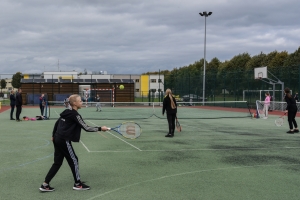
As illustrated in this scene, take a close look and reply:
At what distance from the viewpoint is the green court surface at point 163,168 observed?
633 centimetres

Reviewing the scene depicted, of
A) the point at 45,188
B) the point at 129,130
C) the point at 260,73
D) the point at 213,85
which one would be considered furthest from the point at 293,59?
the point at 45,188

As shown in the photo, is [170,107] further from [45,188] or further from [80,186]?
[45,188]

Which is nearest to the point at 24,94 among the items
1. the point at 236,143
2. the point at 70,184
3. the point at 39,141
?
the point at 39,141

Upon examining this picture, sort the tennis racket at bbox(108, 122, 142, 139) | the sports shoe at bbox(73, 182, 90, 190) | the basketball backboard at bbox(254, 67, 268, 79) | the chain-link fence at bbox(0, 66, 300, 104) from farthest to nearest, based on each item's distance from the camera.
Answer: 1. the chain-link fence at bbox(0, 66, 300, 104)
2. the basketball backboard at bbox(254, 67, 268, 79)
3. the tennis racket at bbox(108, 122, 142, 139)
4. the sports shoe at bbox(73, 182, 90, 190)

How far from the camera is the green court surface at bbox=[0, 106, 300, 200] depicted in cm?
633

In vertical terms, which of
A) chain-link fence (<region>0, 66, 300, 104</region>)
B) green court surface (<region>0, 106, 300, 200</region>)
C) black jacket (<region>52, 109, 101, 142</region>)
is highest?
chain-link fence (<region>0, 66, 300, 104</region>)

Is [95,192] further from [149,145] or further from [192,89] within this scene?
[192,89]

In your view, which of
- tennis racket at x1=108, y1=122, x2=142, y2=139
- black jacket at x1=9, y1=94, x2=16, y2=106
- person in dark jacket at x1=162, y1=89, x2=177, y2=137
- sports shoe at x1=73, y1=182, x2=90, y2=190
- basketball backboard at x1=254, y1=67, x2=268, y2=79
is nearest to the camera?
sports shoe at x1=73, y1=182, x2=90, y2=190

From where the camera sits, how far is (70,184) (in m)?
6.88

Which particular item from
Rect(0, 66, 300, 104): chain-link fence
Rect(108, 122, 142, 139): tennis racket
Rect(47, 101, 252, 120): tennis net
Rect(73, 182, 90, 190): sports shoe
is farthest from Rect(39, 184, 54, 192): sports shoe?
Rect(0, 66, 300, 104): chain-link fence

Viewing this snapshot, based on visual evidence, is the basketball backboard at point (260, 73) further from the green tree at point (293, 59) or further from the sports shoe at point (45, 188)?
the sports shoe at point (45, 188)

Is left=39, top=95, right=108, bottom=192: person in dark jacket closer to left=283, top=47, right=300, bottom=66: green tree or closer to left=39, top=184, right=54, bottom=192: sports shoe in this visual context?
left=39, top=184, right=54, bottom=192: sports shoe

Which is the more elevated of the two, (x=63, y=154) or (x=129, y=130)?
(x=129, y=130)

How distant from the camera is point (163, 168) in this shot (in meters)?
8.22
